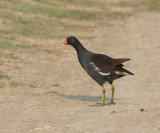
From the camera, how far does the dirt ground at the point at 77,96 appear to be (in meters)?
8.90

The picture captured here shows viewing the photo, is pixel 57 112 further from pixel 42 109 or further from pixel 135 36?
pixel 135 36

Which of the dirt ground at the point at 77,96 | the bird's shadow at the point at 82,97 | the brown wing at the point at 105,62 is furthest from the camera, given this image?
the bird's shadow at the point at 82,97

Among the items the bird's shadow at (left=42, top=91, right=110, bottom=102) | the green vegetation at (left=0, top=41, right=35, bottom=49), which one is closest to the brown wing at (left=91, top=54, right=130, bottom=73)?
the bird's shadow at (left=42, top=91, right=110, bottom=102)

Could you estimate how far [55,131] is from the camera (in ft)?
28.4

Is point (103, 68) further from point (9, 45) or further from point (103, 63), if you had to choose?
point (9, 45)

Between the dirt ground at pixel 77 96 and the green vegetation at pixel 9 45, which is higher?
the green vegetation at pixel 9 45

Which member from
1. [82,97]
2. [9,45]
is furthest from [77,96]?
[9,45]

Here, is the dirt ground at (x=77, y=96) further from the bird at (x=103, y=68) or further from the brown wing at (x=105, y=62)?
the brown wing at (x=105, y=62)

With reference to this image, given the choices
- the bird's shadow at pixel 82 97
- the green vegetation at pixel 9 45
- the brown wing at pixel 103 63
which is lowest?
the bird's shadow at pixel 82 97

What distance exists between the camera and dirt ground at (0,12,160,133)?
350 inches

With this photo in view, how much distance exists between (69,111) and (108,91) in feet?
9.04

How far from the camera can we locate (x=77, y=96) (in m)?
12.2

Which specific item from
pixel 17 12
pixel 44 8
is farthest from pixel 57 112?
pixel 44 8

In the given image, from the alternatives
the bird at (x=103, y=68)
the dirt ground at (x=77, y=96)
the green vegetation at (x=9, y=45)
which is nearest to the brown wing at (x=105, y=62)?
the bird at (x=103, y=68)
